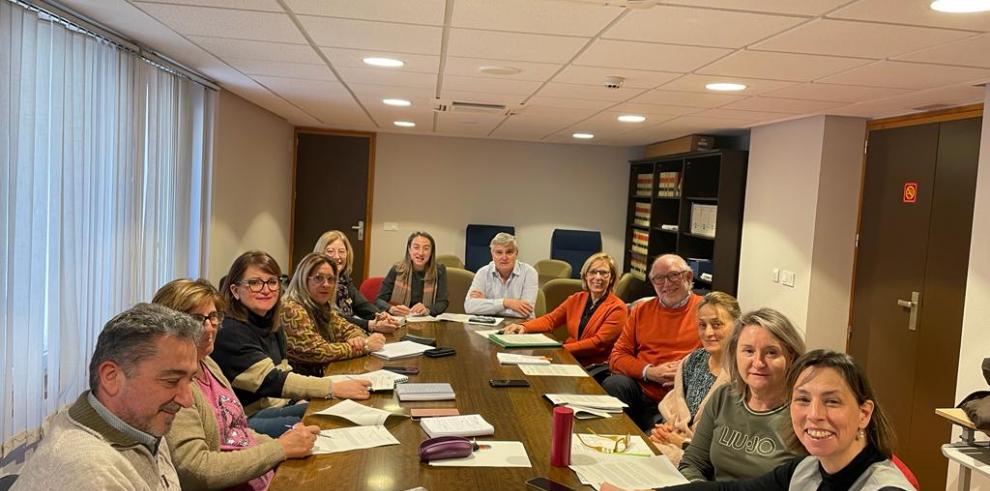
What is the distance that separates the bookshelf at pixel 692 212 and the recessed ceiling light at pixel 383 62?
330cm

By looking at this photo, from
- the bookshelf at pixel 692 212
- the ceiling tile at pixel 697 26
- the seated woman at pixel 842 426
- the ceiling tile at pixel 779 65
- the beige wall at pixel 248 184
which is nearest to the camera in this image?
the seated woman at pixel 842 426

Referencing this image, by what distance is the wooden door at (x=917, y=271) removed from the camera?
3.91 m

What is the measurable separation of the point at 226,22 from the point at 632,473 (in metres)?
2.41

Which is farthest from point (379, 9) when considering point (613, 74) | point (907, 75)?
point (907, 75)

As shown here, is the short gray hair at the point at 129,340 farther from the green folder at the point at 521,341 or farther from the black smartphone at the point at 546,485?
the green folder at the point at 521,341

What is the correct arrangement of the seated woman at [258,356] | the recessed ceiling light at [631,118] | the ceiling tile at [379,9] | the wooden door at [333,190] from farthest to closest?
the wooden door at [333,190] → the recessed ceiling light at [631,118] → the seated woman at [258,356] → the ceiling tile at [379,9]

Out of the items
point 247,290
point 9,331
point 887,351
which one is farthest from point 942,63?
point 9,331

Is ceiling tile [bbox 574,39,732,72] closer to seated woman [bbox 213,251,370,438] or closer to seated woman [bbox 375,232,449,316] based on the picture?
seated woman [bbox 213,251,370,438]

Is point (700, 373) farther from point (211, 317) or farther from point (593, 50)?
point (211, 317)

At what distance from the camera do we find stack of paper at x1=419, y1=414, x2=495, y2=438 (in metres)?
2.17

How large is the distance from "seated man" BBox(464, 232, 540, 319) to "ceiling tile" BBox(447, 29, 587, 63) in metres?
1.64

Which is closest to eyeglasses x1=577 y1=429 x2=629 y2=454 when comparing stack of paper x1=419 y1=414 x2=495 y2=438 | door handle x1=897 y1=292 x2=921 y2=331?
stack of paper x1=419 y1=414 x2=495 y2=438

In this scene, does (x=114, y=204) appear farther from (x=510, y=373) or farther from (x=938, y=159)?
(x=938, y=159)

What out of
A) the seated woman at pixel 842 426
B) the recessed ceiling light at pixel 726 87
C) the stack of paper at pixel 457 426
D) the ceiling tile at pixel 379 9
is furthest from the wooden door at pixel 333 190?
the seated woman at pixel 842 426
